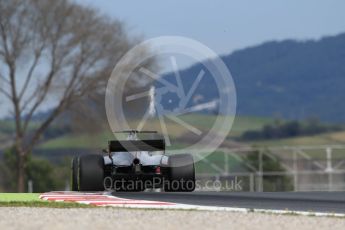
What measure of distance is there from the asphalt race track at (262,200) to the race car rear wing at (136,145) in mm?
1027

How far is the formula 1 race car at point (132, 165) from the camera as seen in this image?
90.8 ft

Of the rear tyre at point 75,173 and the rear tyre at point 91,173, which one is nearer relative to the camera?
the rear tyre at point 91,173

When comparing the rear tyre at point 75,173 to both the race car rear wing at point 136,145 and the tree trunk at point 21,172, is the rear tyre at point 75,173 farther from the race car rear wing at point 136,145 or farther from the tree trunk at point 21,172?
the tree trunk at point 21,172

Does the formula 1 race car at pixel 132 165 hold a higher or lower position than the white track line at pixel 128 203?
higher

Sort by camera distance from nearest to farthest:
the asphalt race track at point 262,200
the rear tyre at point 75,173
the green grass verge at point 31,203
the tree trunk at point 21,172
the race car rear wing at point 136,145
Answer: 1. the green grass verge at point 31,203
2. the asphalt race track at point 262,200
3. the race car rear wing at point 136,145
4. the rear tyre at point 75,173
5. the tree trunk at point 21,172

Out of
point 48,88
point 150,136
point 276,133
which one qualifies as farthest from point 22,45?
point 276,133

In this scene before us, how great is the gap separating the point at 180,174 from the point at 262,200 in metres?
2.61

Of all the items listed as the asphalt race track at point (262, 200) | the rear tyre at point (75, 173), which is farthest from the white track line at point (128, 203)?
the asphalt race track at point (262, 200)

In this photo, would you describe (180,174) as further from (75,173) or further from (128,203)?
(128,203)

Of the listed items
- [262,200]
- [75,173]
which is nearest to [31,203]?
[75,173]

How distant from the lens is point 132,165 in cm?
2777

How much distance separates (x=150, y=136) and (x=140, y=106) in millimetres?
21171

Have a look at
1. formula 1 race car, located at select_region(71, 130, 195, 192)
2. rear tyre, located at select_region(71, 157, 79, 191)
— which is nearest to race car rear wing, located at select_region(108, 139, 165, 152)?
formula 1 race car, located at select_region(71, 130, 195, 192)

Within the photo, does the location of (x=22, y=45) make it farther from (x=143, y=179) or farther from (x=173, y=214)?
(x=173, y=214)
